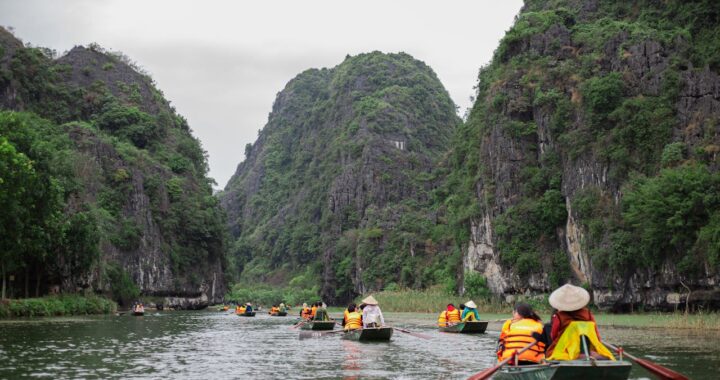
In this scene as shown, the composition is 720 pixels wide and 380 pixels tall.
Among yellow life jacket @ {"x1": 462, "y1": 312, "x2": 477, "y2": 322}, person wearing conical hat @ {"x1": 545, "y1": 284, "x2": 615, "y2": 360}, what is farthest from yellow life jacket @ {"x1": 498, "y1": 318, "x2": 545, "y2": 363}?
yellow life jacket @ {"x1": 462, "y1": 312, "x2": 477, "y2": 322}

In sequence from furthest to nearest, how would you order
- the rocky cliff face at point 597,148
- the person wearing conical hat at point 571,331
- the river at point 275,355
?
the rocky cliff face at point 597,148 < the river at point 275,355 < the person wearing conical hat at point 571,331

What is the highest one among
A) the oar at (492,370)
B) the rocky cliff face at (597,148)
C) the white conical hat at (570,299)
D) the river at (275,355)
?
the rocky cliff face at (597,148)

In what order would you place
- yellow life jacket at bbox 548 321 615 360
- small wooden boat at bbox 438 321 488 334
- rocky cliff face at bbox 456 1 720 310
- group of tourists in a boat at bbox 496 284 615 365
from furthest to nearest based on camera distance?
rocky cliff face at bbox 456 1 720 310 < small wooden boat at bbox 438 321 488 334 < yellow life jacket at bbox 548 321 615 360 < group of tourists in a boat at bbox 496 284 615 365

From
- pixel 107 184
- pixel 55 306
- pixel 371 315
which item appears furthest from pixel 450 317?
pixel 107 184

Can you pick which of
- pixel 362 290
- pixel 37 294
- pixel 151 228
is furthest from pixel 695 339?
pixel 362 290

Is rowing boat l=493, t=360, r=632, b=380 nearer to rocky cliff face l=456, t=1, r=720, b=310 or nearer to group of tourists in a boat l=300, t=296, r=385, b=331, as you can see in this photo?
group of tourists in a boat l=300, t=296, r=385, b=331

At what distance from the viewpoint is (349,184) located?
114m

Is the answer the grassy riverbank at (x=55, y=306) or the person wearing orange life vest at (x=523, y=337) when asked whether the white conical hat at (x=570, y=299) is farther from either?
the grassy riverbank at (x=55, y=306)

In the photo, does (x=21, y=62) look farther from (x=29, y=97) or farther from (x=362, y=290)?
(x=362, y=290)

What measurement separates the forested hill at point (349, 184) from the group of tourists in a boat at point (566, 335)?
6284 centimetres

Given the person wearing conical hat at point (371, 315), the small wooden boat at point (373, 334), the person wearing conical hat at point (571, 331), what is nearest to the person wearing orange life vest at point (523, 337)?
the person wearing conical hat at point (571, 331)

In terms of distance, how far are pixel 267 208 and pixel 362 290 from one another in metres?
65.2

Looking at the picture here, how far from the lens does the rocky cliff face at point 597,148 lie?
38.9m

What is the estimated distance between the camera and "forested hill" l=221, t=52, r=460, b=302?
9219 centimetres
